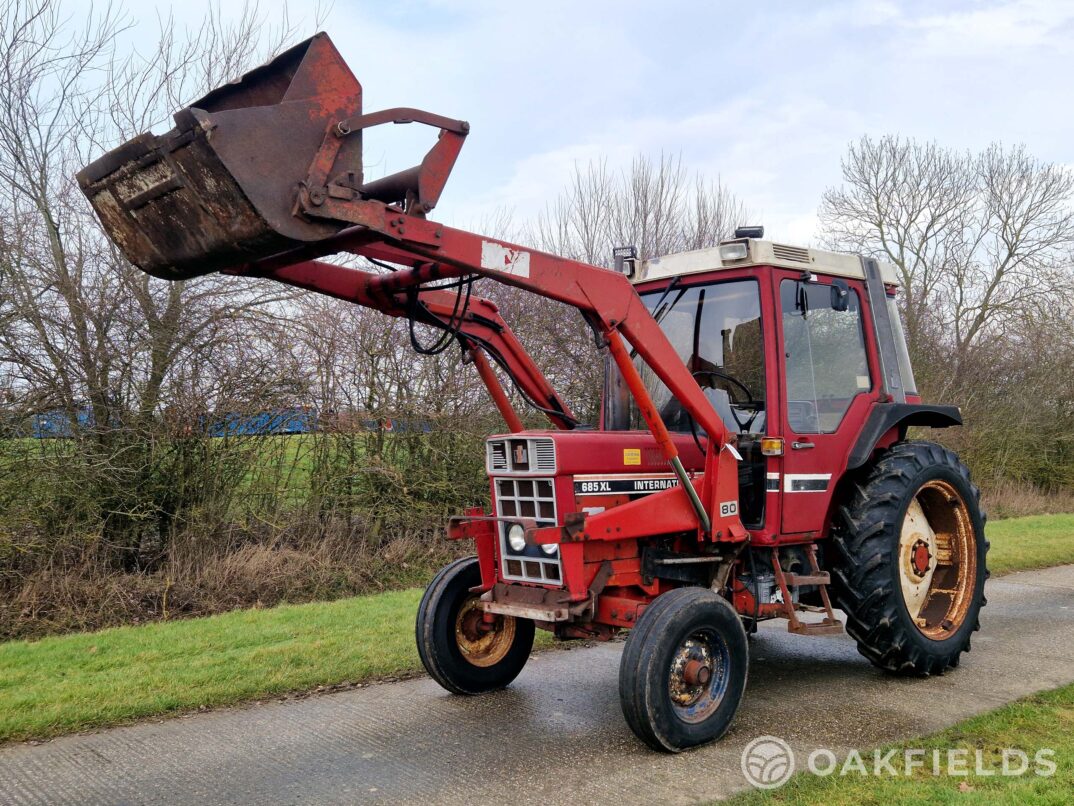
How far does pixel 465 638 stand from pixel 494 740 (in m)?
1.03

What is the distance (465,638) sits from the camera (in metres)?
5.61

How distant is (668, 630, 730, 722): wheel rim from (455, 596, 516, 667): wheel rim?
55.8 inches

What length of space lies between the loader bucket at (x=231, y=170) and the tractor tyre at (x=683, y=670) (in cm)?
233

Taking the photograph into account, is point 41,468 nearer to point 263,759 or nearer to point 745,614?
point 263,759

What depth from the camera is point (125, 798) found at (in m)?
3.93

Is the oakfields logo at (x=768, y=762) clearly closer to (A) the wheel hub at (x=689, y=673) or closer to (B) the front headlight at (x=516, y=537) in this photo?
(A) the wheel hub at (x=689, y=673)

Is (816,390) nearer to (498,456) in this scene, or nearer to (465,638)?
(498,456)

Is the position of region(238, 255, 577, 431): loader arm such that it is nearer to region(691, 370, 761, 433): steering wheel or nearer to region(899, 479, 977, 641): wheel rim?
region(691, 370, 761, 433): steering wheel

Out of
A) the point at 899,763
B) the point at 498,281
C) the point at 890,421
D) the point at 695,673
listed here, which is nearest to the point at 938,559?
the point at 890,421

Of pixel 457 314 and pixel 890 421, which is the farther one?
pixel 890 421

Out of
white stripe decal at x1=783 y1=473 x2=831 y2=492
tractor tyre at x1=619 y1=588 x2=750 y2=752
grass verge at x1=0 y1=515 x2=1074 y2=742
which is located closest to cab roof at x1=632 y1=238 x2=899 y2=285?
white stripe decal at x1=783 y1=473 x2=831 y2=492

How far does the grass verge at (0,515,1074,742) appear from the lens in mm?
5090

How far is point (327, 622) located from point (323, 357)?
3.43 m

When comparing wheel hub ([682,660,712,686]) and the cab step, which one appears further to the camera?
the cab step
